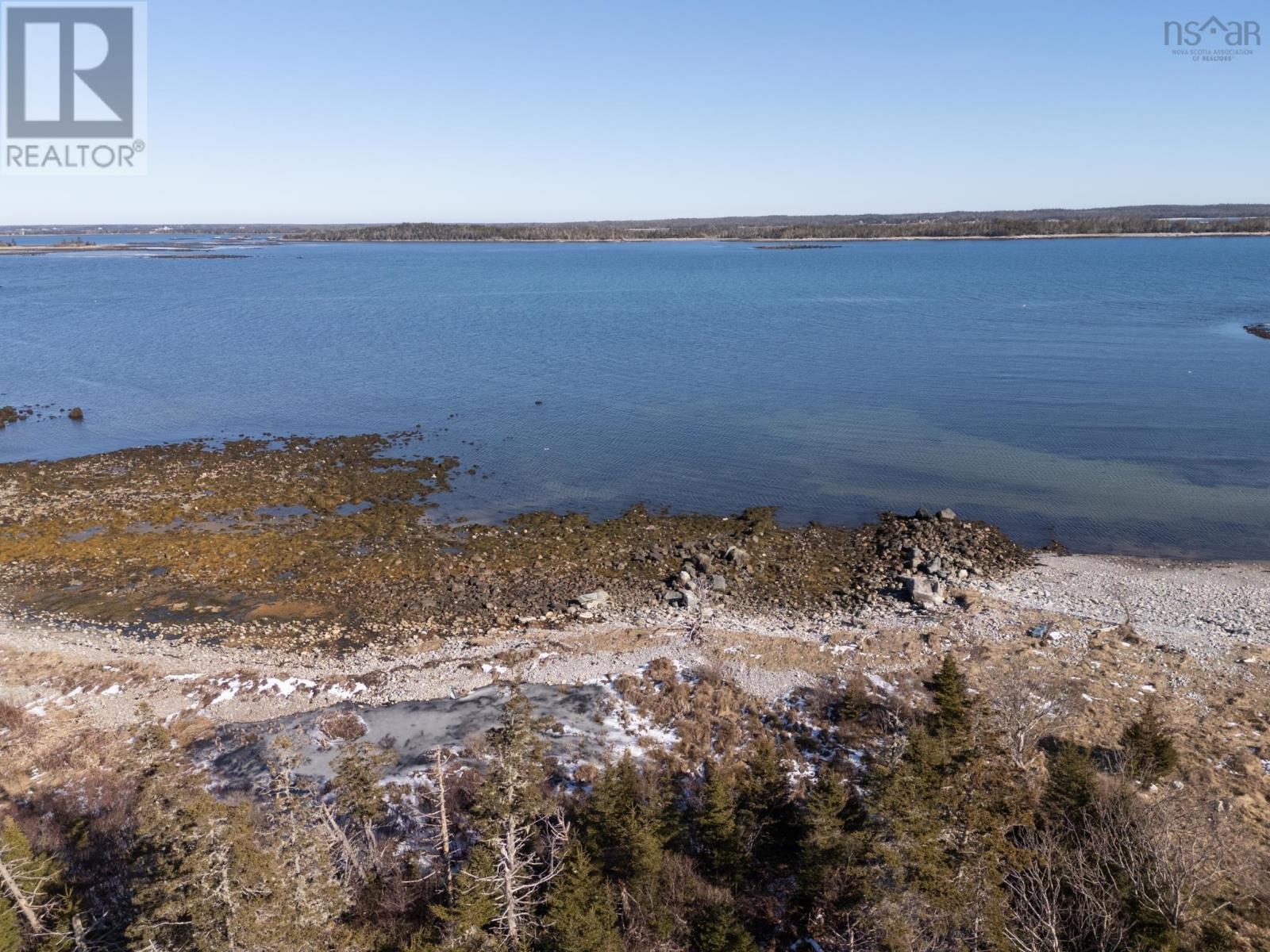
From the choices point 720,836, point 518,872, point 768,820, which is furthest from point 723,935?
point 518,872

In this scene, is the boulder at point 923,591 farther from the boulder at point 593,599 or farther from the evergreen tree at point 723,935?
the evergreen tree at point 723,935

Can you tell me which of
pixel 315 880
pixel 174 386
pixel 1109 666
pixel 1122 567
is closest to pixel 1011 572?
pixel 1122 567

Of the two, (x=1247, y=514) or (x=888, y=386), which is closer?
(x=1247, y=514)

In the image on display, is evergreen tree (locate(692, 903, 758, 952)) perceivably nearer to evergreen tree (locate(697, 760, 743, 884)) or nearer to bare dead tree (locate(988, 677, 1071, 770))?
evergreen tree (locate(697, 760, 743, 884))

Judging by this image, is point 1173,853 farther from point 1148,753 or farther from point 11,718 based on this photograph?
point 11,718

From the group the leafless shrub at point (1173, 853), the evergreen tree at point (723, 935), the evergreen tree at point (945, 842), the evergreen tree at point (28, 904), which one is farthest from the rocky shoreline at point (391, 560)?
the evergreen tree at point (723, 935)

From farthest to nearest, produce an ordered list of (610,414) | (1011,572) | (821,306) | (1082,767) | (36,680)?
(821,306) < (610,414) < (1011,572) < (36,680) < (1082,767)

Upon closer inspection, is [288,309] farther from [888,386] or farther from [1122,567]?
[1122,567]
